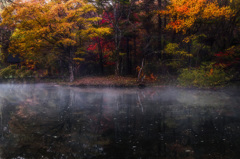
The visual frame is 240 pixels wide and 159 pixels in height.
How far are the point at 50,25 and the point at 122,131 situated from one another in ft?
57.7

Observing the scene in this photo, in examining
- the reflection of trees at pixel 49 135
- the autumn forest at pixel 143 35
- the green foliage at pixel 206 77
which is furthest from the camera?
the autumn forest at pixel 143 35

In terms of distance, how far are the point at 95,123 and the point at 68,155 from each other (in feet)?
10.3

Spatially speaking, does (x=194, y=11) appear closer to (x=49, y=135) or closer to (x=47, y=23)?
(x=47, y=23)

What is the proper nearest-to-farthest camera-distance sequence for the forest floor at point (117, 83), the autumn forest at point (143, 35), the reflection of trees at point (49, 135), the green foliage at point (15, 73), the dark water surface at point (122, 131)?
the dark water surface at point (122, 131)
the reflection of trees at point (49, 135)
the autumn forest at point (143, 35)
the forest floor at point (117, 83)
the green foliage at point (15, 73)

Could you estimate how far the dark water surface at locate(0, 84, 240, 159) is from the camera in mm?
6305

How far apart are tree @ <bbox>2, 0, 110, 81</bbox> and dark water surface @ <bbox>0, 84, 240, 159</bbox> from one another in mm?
11661

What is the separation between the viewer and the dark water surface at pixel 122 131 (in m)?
6.30

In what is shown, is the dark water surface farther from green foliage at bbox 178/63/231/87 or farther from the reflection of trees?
green foliage at bbox 178/63/231/87

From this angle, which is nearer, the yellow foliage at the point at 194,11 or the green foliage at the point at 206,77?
the green foliage at the point at 206,77

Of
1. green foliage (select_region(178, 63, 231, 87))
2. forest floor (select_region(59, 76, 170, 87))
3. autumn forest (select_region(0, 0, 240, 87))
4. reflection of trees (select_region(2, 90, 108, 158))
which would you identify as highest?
autumn forest (select_region(0, 0, 240, 87))

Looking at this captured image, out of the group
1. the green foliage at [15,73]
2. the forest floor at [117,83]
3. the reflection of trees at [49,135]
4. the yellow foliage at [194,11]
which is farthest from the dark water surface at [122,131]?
the green foliage at [15,73]

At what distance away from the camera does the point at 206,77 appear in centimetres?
1870

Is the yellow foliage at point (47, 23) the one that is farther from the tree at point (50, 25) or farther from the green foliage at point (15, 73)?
the green foliage at point (15, 73)

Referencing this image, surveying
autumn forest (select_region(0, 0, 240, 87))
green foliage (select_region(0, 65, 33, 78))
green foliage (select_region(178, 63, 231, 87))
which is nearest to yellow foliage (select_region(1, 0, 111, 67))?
autumn forest (select_region(0, 0, 240, 87))
